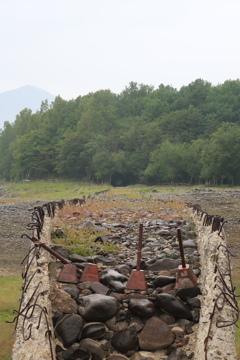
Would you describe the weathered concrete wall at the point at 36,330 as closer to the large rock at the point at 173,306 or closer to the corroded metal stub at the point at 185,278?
the large rock at the point at 173,306

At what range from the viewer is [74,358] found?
5.05m

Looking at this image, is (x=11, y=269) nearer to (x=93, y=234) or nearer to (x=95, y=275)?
(x=93, y=234)

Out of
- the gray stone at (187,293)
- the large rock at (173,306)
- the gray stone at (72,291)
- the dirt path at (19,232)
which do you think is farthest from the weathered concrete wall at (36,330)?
the dirt path at (19,232)

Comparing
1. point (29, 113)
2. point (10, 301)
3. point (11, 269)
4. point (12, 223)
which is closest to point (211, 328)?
point (10, 301)

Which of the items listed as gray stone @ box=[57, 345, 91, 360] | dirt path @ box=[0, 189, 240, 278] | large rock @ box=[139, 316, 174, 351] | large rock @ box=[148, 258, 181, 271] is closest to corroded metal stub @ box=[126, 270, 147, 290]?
large rock @ box=[139, 316, 174, 351]

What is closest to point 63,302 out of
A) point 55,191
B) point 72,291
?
point 72,291

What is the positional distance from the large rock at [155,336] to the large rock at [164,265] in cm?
188

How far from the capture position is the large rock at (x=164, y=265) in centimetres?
731

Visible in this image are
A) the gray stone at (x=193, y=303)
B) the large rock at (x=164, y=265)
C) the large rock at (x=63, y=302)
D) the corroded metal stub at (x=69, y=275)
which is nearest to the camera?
the large rock at (x=63, y=302)

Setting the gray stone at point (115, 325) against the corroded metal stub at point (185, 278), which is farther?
the corroded metal stub at point (185, 278)

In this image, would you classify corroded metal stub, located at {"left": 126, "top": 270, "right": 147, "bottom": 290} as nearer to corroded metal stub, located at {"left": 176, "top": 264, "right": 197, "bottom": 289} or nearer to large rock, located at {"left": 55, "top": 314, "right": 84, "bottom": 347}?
corroded metal stub, located at {"left": 176, "top": 264, "right": 197, "bottom": 289}

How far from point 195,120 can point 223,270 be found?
84.2 metres

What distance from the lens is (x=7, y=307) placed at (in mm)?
7535

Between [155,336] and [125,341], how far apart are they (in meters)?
0.44
